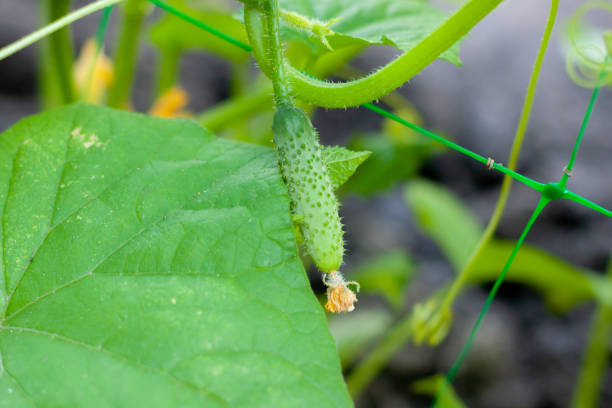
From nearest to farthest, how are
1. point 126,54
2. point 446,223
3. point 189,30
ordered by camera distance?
point 126,54 → point 189,30 → point 446,223

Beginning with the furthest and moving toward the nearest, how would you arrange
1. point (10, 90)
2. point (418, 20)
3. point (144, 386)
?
point (10, 90) → point (418, 20) → point (144, 386)

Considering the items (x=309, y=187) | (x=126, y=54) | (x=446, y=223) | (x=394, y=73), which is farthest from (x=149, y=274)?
(x=446, y=223)

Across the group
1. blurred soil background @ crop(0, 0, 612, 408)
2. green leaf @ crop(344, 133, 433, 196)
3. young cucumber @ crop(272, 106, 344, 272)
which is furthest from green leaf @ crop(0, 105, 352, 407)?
blurred soil background @ crop(0, 0, 612, 408)

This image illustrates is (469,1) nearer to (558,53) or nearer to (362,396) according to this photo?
(362,396)

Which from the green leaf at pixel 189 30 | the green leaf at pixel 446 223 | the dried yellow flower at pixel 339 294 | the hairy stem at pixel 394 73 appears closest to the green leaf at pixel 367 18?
the hairy stem at pixel 394 73

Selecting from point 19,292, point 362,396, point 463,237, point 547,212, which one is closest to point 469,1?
point 19,292

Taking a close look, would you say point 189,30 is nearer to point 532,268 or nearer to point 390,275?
point 390,275
